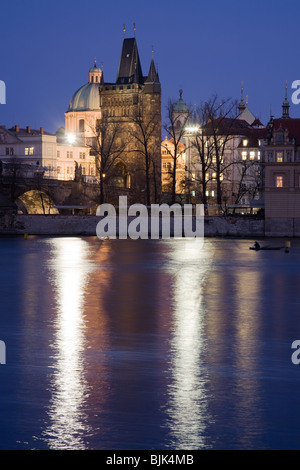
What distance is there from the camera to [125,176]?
450 feet

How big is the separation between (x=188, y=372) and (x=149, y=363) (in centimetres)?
119

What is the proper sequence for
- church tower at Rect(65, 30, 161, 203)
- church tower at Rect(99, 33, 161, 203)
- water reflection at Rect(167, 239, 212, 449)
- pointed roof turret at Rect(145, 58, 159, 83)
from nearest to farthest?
water reflection at Rect(167, 239, 212, 449)
church tower at Rect(65, 30, 161, 203)
church tower at Rect(99, 33, 161, 203)
pointed roof turret at Rect(145, 58, 159, 83)

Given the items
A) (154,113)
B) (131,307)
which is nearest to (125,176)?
(154,113)

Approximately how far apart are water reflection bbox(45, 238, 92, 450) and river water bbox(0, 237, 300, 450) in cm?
3

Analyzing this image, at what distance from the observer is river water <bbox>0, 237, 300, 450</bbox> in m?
13.3

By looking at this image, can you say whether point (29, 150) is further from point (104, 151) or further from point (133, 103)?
point (104, 151)

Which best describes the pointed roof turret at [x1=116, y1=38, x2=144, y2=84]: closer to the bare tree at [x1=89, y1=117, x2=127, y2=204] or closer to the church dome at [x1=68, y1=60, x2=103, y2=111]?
the bare tree at [x1=89, y1=117, x2=127, y2=204]

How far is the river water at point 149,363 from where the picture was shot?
43.8 ft

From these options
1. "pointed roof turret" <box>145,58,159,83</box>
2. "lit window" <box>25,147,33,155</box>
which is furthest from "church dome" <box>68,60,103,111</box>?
"lit window" <box>25,147,33,155</box>

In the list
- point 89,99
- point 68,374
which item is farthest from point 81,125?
point 68,374

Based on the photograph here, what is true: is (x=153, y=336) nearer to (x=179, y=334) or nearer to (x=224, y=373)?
(x=179, y=334)

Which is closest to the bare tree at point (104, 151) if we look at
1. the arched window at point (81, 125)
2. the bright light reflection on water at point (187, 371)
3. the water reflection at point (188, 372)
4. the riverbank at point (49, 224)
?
the riverbank at point (49, 224)
